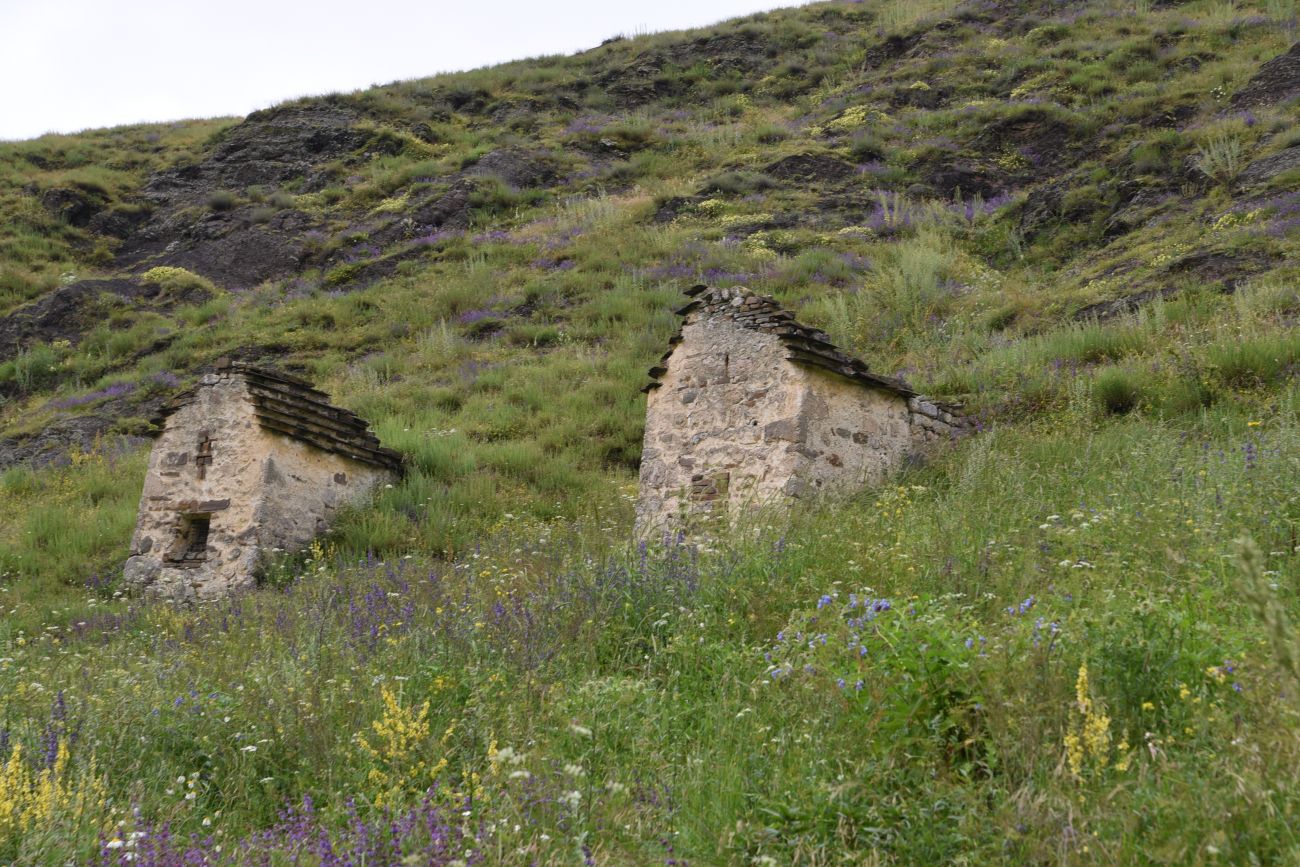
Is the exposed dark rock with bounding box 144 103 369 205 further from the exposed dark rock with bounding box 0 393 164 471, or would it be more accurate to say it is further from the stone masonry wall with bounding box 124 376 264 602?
the stone masonry wall with bounding box 124 376 264 602

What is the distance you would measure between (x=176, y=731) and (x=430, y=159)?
1168 inches

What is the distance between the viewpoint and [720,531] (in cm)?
719

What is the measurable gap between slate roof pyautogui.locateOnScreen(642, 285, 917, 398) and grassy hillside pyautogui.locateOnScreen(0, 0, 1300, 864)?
111cm

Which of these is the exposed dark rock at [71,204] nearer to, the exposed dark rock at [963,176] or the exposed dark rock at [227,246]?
the exposed dark rock at [227,246]

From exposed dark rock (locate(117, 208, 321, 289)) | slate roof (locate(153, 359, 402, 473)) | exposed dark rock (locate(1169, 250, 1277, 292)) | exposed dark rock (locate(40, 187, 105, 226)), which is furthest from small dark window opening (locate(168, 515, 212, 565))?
exposed dark rock (locate(40, 187, 105, 226))

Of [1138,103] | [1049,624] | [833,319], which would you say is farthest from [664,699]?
[1138,103]

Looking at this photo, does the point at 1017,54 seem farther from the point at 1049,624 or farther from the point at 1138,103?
the point at 1049,624

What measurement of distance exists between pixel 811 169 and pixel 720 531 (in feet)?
69.1

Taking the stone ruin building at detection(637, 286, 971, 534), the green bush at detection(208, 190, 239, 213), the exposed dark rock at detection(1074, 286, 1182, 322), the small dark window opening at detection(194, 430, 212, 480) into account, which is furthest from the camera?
the green bush at detection(208, 190, 239, 213)

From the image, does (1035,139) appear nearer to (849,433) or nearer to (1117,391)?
(1117,391)

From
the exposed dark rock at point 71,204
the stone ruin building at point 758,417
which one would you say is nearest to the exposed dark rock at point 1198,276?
the stone ruin building at point 758,417

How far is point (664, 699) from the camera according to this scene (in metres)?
3.94

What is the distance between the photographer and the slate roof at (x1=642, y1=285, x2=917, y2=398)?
350 inches

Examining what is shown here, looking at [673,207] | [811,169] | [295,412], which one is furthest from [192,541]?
[811,169]
